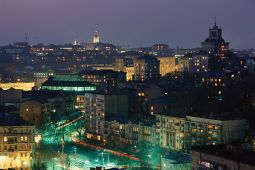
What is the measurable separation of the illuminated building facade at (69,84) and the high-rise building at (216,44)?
8093mm

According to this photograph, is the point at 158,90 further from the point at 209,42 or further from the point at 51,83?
the point at 209,42

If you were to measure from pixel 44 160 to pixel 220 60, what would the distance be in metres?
17.9

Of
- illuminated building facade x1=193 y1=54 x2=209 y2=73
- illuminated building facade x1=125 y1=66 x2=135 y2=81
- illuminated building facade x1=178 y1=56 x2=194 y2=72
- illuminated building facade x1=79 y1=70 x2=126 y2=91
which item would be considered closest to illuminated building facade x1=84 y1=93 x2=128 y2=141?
illuminated building facade x1=79 y1=70 x2=126 y2=91

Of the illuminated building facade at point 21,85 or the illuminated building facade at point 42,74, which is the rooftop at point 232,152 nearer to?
Result: the illuminated building facade at point 21,85

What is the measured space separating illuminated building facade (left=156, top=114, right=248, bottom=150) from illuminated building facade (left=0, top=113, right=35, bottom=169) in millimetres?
3512

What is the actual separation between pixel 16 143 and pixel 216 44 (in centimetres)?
2007

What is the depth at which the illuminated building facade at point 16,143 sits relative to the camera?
46.5ft

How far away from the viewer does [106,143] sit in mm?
17734

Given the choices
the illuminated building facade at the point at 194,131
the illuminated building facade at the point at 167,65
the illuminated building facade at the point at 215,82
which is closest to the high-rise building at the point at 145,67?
the illuminated building facade at the point at 167,65

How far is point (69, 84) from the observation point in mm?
25875

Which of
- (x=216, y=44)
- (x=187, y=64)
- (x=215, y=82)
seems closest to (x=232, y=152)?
(x=215, y=82)

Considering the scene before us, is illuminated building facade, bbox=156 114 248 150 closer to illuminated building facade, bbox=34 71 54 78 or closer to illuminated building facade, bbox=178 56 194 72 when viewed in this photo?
illuminated building facade, bbox=178 56 194 72

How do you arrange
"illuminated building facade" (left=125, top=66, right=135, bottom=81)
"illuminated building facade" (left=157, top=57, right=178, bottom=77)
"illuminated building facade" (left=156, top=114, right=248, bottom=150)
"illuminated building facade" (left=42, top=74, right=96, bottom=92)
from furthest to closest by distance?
1. "illuminated building facade" (left=157, top=57, right=178, bottom=77)
2. "illuminated building facade" (left=125, top=66, right=135, bottom=81)
3. "illuminated building facade" (left=42, top=74, right=96, bottom=92)
4. "illuminated building facade" (left=156, top=114, right=248, bottom=150)

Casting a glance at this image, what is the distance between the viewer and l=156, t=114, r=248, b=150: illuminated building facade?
46.1 ft
